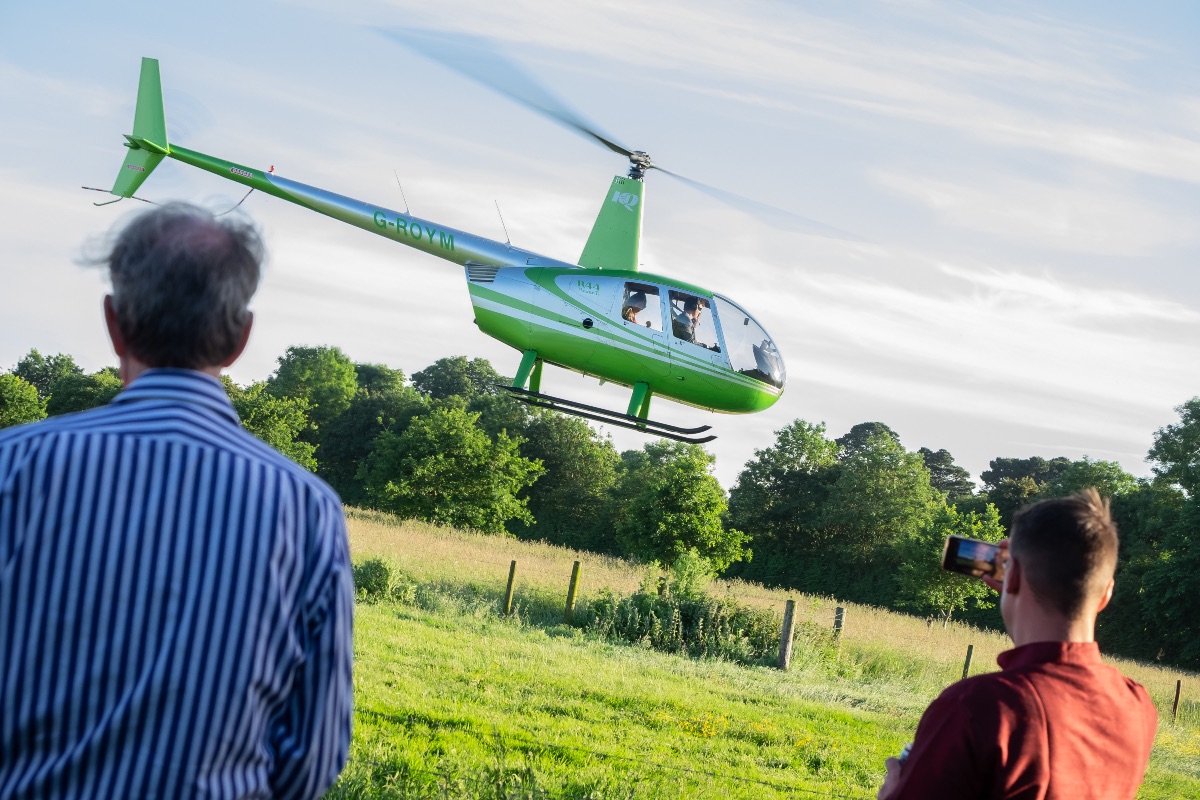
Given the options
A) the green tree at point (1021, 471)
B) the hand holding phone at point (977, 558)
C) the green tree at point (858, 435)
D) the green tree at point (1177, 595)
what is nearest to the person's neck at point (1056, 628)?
the hand holding phone at point (977, 558)

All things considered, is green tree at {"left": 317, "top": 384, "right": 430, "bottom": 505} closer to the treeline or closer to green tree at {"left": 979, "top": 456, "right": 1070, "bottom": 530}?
the treeline

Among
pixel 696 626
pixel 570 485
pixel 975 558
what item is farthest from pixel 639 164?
pixel 570 485

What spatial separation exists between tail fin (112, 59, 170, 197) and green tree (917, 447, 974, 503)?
6416 centimetres

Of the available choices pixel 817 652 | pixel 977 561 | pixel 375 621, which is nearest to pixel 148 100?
pixel 375 621

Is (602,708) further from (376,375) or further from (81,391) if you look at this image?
(376,375)

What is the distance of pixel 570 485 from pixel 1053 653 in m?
57.1

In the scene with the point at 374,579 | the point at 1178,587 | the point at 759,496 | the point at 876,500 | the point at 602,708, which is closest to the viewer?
the point at 602,708

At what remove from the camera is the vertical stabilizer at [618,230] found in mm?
14320

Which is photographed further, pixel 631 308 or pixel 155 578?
pixel 631 308

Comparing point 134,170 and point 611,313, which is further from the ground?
point 134,170

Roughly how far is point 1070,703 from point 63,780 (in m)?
2.02

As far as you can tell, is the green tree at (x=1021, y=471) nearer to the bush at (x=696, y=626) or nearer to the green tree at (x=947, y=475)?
the green tree at (x=947, y=475)

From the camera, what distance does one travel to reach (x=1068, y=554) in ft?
8.01

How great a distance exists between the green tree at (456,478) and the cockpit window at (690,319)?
1173 inches
